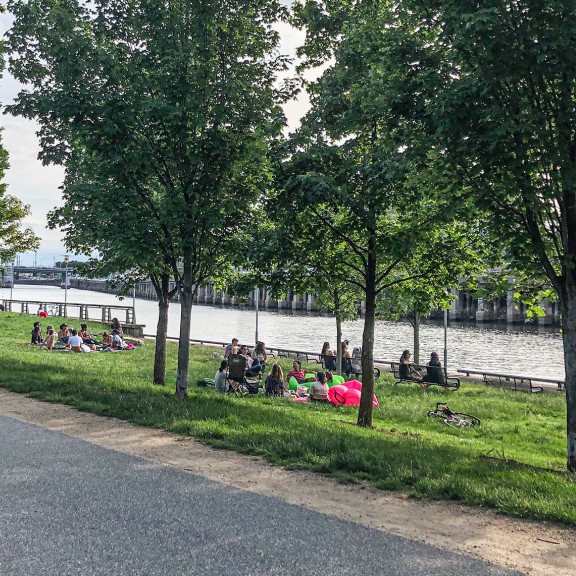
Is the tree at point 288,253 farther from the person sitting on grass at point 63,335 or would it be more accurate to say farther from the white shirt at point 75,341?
the person sitting on grass at point 63,335

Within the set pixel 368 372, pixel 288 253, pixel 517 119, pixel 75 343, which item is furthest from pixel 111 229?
pixel 75 343

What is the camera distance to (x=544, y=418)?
1577cm

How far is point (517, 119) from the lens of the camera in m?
7.63

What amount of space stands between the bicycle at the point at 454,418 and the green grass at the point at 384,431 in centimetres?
36

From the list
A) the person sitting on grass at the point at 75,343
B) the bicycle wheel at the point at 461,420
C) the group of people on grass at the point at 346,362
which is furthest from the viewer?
the person sitting on grass at the point at 75,343

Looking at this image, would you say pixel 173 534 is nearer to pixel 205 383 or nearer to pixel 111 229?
pixel 111 229

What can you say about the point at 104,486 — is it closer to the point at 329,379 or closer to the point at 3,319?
the point at 329,379

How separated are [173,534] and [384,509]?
2129 millimetres

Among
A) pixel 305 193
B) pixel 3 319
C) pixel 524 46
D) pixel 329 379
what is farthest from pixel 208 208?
pixel 3 319

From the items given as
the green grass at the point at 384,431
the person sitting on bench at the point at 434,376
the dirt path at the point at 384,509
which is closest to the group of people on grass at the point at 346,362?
the green grass at the point at 384,431

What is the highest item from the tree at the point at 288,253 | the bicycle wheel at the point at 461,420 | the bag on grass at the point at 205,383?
the tree at the point at 288,253

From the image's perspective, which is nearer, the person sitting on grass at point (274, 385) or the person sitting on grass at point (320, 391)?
the person sitting on grass at point (320, 391)

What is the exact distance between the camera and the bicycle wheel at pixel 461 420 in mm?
13648

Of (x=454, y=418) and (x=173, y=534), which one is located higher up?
(x=173, y=534)
